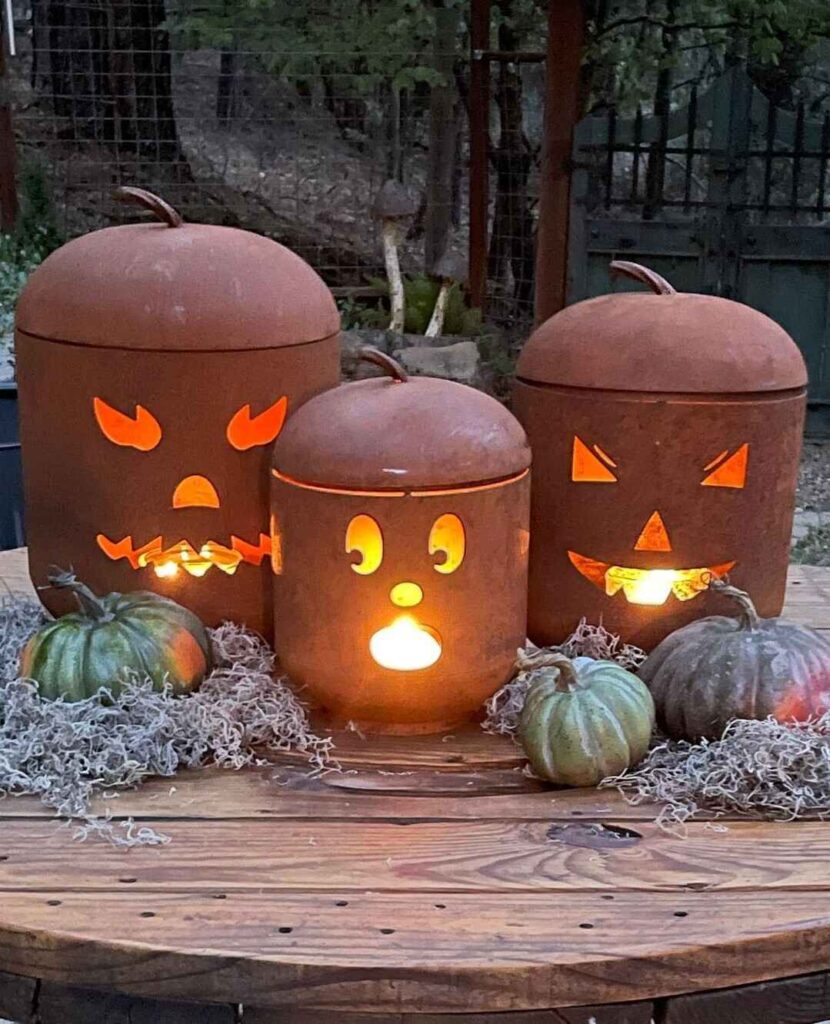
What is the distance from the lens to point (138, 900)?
1156 millimetres

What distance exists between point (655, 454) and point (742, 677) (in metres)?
0.34

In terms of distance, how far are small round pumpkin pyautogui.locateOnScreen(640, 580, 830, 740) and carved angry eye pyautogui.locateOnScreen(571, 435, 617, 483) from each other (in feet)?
0.82

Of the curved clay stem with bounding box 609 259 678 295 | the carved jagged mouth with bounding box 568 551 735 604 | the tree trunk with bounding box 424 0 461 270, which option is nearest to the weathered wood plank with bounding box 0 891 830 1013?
the carved jagged mouth with bounding box 568 551 735 604

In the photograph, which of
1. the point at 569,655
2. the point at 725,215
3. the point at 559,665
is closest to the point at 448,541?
the point at 559,665

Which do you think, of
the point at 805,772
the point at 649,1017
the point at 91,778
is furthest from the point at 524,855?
the point at 91,778

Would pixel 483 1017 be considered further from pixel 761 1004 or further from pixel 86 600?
pixel 86 600

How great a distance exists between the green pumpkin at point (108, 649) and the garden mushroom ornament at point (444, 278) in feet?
14.5

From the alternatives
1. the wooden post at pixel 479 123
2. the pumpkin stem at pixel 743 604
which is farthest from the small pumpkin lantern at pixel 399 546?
the wooden post at pixel 479 123

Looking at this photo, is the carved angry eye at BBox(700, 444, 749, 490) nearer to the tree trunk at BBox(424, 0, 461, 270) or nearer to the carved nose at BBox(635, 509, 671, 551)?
the carved nose at BBox(635, 509, 671, 551)

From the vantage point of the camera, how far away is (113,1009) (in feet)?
3.64

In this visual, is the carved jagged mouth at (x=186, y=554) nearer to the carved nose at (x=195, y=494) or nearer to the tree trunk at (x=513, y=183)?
the carved nose at (x=195, y=494)

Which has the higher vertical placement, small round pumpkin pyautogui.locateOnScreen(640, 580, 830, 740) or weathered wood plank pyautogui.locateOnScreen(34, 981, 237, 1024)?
small round pumpkin pyautogui.locateOnScreen(640, 580, 830, 740)

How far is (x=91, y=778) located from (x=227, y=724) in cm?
17

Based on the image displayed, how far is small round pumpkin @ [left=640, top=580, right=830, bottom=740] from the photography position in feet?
4.62
